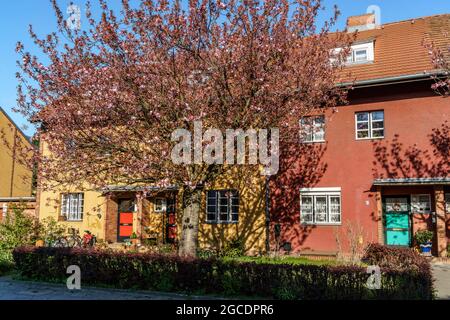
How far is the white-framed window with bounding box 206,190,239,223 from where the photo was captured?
60.9 ft

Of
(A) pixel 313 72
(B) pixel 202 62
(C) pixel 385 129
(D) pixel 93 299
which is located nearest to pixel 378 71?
(C) pixel 385 129

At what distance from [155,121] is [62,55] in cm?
307

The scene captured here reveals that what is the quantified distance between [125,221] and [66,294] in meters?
11.6

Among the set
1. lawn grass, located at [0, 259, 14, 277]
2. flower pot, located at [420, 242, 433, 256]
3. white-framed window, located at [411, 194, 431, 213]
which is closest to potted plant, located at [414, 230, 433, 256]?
flower pot, located at [420, 242, 433, 256]

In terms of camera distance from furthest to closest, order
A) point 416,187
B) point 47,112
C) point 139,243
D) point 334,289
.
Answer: point 139,243 → point 416,187 → point 47,112 → point 334,289

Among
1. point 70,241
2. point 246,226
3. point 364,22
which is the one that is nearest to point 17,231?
point 70,241

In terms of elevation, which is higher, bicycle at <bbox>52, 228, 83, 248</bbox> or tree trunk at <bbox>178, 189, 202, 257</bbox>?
tree trunk at <bbox>178, 189, 202, 257</bbox>

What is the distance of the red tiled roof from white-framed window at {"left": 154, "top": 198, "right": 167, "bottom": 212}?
401 inches

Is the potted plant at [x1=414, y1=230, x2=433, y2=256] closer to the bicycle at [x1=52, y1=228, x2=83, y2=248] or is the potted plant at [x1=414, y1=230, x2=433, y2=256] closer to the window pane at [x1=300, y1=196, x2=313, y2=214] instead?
the window pane at [x1=300, y1=196, x2=313, y2=214]

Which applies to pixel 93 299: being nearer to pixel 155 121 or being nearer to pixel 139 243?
pixel 155 121

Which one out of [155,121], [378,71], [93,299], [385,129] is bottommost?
[93,299]

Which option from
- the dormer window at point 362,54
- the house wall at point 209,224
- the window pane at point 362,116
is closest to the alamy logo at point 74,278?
the house wall at point 209,224

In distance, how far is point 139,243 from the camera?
20.2 m

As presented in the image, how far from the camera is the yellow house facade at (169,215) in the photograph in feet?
58.8
